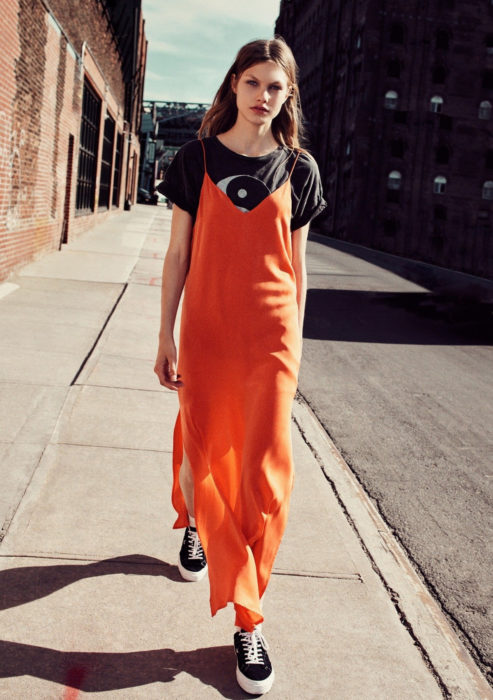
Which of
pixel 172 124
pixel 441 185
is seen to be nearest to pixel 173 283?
pixel 441 185

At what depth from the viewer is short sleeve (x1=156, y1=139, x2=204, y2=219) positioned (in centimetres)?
270

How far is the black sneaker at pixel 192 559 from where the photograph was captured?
3.14m

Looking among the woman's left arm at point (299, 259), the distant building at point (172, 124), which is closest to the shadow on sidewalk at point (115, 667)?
the woman's left arm at point (299, 259)

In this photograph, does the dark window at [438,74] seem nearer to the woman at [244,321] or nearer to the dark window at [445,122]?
the dark window at [445,122]

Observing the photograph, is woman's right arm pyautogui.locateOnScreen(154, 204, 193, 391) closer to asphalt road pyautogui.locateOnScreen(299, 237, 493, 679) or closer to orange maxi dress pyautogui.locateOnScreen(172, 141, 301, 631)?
orange maxi dress pyautogui.locateOnScreen(172, 141, 301, 631)

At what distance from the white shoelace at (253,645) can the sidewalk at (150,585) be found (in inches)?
4.0

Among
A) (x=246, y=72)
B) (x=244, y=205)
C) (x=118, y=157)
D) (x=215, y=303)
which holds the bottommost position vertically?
(x=215, y=303)

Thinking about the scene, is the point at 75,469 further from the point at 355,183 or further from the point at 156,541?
the point at 355,183

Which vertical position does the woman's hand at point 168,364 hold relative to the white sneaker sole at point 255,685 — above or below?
above

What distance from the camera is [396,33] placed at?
57688mm

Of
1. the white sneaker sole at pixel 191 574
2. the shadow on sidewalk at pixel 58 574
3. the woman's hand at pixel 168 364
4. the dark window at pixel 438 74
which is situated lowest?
the shadow on sidewalk at pixel 58 574

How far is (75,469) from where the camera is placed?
4289 millimetres

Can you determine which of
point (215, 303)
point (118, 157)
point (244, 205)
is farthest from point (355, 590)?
point (118, 157)

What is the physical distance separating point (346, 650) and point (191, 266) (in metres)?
1.53
